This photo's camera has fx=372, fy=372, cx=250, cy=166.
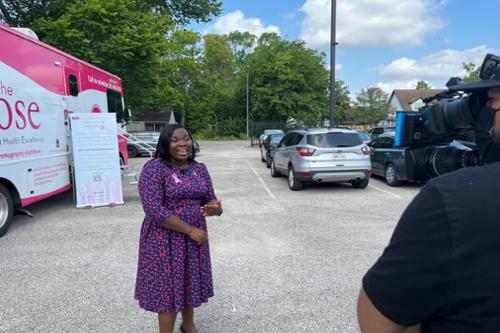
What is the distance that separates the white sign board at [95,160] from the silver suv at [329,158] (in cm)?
427

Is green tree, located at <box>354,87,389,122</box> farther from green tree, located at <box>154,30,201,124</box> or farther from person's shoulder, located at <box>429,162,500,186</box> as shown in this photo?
person's shoulder, located at <box>429,162,500,186</box>

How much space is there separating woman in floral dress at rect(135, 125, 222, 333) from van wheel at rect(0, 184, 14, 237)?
4.38m

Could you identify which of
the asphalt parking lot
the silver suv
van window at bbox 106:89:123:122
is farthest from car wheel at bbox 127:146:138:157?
the silver suv

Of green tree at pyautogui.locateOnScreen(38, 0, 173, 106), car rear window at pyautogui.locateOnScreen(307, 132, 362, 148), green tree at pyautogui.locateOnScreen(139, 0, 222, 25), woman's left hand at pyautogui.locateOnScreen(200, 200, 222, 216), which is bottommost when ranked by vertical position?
woman's left hand at pyautogui.locateOnScreen(200, 200, 222, 216)

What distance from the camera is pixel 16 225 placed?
21.2 ft

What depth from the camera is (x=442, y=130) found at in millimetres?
1926

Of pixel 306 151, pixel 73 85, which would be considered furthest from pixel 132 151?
pixel 306 151

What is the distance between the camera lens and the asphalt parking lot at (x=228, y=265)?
3252 millimetres

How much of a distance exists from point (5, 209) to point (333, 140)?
271 inches

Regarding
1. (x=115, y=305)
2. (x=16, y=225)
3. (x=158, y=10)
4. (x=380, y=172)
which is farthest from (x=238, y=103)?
(x=115, y=305)

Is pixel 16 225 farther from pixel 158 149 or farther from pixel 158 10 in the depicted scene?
pixel 158 10

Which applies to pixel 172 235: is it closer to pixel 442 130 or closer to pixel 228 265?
pixel 442 130

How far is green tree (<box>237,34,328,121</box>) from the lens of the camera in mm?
38562

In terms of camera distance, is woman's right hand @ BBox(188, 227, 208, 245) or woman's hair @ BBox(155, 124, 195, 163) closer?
woman's right hand @ BBox(188, 227, 208, 245)
